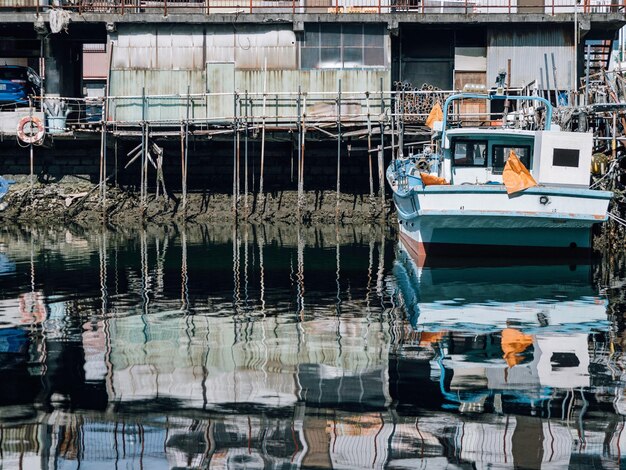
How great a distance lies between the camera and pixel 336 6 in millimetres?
40094

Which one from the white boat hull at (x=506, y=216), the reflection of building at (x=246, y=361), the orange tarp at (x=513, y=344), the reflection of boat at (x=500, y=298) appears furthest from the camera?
the white boat hull at (x=506, y=216)

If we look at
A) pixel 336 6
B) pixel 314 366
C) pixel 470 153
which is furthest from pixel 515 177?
pixel 336 6

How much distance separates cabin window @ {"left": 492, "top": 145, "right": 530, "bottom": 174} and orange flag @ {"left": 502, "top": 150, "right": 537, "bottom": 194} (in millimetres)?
1516

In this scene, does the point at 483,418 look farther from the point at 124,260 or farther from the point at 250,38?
the point at 250,38

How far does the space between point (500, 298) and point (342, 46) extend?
20527 mm

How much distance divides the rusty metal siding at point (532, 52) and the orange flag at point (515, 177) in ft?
48.1

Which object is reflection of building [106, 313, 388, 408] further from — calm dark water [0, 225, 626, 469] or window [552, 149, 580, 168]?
window [552, 149, 580, 168]

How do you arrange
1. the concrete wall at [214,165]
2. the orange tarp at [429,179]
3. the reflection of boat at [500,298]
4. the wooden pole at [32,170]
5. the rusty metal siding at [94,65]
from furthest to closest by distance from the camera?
the rusty metal siding at [94,65] → the concrete wall at [214,165] → the wooden pole at [32,170] → the orange tarp at [429,179] → the reflection of boat at [500,298]

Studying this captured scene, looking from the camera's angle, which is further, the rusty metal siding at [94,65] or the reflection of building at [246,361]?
the rusty metal siding at [94,65]

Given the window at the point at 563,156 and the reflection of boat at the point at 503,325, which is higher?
the window at the point at 563,156

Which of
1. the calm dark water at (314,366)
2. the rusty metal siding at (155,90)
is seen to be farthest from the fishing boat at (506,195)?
the rusty metal siding at (155,90)

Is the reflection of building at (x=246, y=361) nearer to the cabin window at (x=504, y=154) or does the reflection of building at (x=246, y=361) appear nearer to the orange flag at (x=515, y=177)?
the orange flag at (x=515, y=177)

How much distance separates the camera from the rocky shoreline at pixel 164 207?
1572 inches

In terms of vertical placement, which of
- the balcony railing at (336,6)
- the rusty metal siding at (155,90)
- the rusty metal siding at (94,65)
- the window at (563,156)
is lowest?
the window at (563,156)
